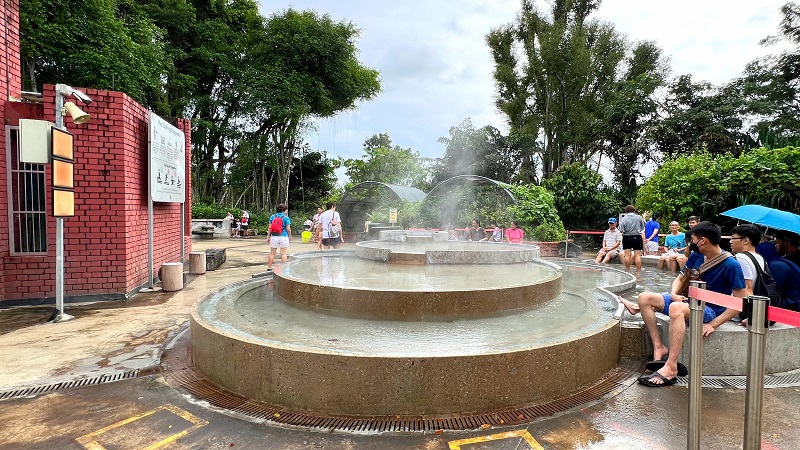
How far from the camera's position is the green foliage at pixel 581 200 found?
18453 millimetres

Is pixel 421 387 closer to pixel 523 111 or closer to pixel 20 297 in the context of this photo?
pixel 20 297

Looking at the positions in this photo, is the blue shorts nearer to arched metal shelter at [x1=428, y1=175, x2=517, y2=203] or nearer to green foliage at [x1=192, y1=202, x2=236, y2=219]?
arched metal shelter at [x1=428, y1=175, x2=517, y2=203]

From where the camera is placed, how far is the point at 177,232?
34.6 feet

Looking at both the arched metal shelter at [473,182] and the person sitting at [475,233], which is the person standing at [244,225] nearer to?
the arched metal shelter at [473,182]

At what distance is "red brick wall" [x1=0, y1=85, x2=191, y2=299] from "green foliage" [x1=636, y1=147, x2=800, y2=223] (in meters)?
15.2

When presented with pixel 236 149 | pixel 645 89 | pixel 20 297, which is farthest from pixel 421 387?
pixel 236 149

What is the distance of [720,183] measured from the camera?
44.0ft

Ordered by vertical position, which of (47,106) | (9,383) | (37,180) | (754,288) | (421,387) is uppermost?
(47,106)

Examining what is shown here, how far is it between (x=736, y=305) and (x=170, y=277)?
849 cm

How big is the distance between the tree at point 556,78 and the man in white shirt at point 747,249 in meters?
24.4

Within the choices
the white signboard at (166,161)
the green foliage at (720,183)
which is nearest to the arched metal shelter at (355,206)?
the green foliage at (720,183)

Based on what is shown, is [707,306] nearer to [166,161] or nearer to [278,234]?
[278,234]

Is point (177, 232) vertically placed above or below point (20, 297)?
above

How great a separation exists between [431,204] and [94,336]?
1611 cm
